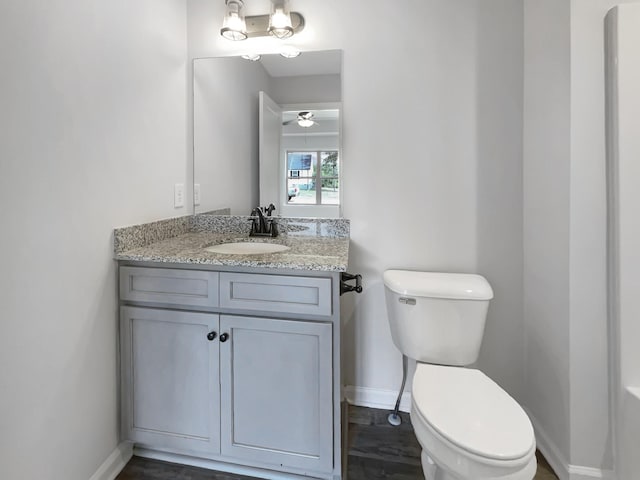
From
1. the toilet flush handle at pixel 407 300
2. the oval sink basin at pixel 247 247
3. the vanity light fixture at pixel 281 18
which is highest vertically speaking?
the vanity light fixture at pixel 281 18

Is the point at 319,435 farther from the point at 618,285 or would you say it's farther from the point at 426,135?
the point at 426,135

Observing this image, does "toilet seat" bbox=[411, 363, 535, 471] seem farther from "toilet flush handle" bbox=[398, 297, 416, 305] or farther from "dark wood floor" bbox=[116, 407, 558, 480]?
"dark wood floor" bbox=[116, 407, 558, 480]

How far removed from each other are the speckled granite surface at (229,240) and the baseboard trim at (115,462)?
31.9 inches

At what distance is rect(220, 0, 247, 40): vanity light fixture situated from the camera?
1.73 metres

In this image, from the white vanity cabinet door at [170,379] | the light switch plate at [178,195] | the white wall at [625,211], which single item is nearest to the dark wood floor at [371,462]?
the white vanity cabinet door at [170,379]

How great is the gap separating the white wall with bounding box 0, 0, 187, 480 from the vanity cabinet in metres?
0.14

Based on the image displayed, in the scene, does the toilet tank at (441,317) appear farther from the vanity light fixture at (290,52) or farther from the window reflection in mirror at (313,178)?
the vanity light fixture at (290,52)

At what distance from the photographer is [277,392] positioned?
128cm

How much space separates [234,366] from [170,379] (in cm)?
29

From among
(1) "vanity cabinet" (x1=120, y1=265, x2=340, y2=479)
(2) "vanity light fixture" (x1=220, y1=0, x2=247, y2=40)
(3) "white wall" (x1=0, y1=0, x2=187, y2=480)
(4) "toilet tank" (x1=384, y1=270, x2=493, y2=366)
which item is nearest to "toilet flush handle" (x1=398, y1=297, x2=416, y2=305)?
(4) "toilet tank" (x1=384, y1=270, x2=493, y2=366)

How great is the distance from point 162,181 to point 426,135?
135 centimetres

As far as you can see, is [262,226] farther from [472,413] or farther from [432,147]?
[472,413]

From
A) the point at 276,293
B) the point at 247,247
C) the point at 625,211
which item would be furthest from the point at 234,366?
the point at 625,211

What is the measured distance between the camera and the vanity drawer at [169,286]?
1.31m
